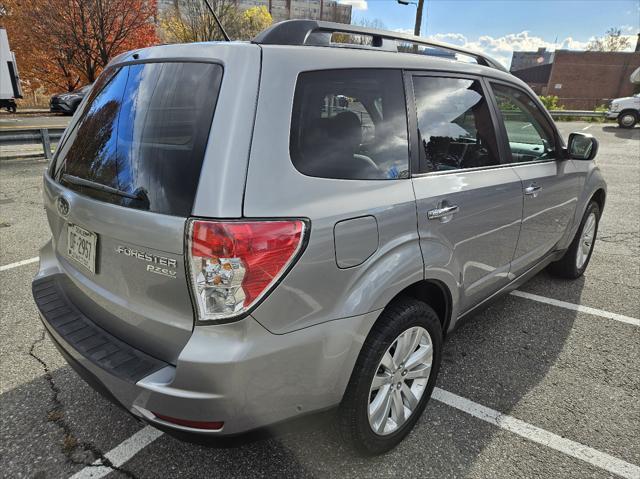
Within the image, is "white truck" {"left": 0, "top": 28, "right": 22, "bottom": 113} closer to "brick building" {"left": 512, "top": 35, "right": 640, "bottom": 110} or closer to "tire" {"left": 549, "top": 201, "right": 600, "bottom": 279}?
"tire" {"left": 549, "top": 201, "right": 600, "bottom": 279}

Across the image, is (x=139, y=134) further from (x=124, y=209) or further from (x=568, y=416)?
(x=568, y=416)

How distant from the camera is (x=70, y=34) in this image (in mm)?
21328

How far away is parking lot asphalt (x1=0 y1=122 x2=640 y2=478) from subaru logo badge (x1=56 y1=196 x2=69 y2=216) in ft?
3.57

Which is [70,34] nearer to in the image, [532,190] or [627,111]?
[532,190]

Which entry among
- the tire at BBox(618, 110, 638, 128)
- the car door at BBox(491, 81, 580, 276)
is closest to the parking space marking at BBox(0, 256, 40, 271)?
the car door at BBox(491, 81, 580, 276)

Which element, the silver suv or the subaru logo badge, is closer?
the silver suv

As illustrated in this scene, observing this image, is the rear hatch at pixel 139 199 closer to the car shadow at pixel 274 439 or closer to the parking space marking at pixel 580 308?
the car shadow at pixel 274 439

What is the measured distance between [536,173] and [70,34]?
24.7m

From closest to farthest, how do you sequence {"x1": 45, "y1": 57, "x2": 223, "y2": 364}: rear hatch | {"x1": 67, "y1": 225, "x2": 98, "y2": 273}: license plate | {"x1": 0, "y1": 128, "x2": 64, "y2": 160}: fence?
{"x1": 45, "y1": 57, "x2": 223, "y2": 364}: rear hatch
{"x1": 67, "y1": 225, "x2": 98, "y2": 273}: license plate
{"x1": 0, "y1": 128, "x2": 64, "y2": 160}: fence

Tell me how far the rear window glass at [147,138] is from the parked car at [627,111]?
83.8 ft

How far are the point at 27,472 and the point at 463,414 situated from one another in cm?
213

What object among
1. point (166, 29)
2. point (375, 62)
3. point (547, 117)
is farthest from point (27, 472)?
point (166, 29)

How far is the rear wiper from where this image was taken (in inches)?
65.5

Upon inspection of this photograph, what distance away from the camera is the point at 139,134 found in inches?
69.9
